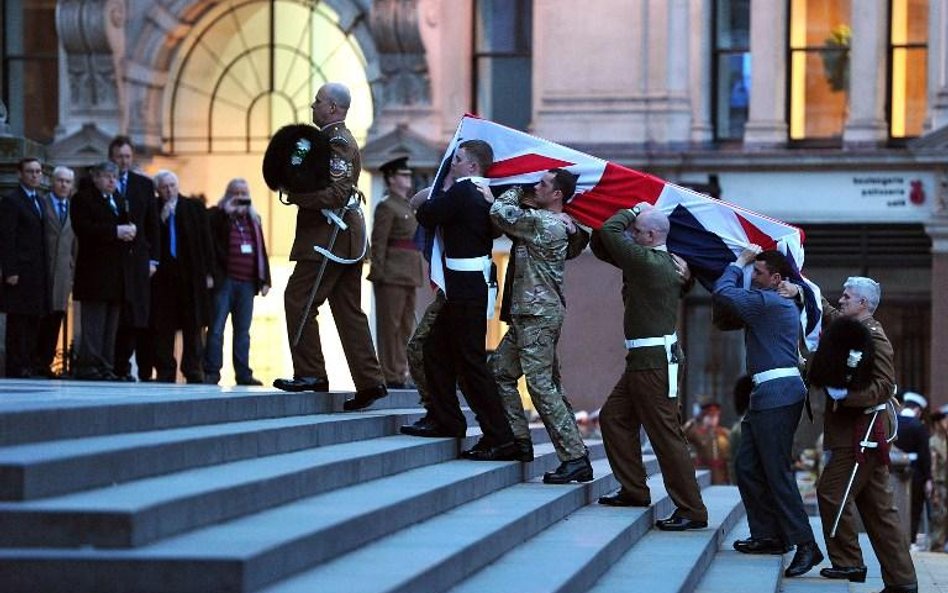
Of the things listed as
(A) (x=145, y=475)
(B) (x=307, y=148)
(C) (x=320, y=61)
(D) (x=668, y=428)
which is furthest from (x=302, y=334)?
(C) (x=320, y=61)

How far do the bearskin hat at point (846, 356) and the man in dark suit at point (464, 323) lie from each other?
6.56ft

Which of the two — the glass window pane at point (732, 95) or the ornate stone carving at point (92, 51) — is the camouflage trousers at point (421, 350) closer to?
the glass window pane at point (732, 95)

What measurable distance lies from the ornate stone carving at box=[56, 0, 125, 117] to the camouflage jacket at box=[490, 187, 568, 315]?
17.2 meters

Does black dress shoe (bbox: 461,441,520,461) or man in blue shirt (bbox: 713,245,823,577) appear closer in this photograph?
man in blue shirt (bbox: 713,245,823,577)

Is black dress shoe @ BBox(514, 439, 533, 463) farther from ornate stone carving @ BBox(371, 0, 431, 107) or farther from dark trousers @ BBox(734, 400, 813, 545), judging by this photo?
ornate stone carving @ BBox(371, 0, 431, 107)

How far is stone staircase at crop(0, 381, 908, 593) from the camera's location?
26.7 ft

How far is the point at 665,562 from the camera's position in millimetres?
12117

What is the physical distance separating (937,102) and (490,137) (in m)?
14.7

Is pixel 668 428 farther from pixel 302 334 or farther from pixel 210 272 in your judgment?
pixel 210 272

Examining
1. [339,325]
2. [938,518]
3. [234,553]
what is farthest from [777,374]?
[938,518]

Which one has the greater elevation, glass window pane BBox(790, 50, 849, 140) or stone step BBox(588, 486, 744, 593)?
glass window pane BBox(790, 50, 849, 140)

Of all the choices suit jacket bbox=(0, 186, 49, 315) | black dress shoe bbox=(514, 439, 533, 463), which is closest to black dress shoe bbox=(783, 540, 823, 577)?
black dress shoe bbox=(514, 439, 533, 463)

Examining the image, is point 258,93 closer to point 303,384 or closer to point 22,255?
point 22,255

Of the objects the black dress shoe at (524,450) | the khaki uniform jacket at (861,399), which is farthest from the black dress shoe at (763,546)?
the black dress shoe at (524,450)
